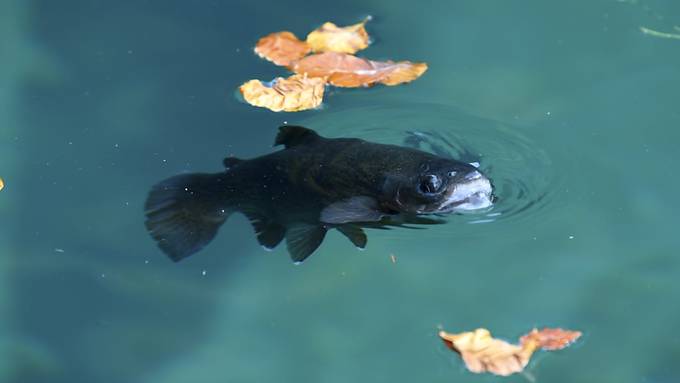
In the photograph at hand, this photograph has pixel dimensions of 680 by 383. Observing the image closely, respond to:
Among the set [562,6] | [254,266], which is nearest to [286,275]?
[254,266]

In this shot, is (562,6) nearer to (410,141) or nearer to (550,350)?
(410,141)

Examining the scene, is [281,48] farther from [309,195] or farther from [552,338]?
[552,338]

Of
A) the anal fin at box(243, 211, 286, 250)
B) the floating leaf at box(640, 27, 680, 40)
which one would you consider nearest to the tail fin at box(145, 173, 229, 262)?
the anal fin at box(243, 211, 286, 250)

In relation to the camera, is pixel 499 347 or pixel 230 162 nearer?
pixel 499 347

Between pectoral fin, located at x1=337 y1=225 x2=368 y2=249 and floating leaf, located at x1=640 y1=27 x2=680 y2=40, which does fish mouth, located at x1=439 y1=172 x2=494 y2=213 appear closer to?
pectoral fin, located at x1=337 y1=225 x2=368 y2=249

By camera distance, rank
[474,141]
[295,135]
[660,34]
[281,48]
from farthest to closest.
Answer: [660,34]
[281,48]
[474,141]
[295,135]

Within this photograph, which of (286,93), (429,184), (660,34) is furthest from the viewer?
(660,34)

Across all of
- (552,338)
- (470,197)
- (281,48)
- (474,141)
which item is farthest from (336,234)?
(281,48)
